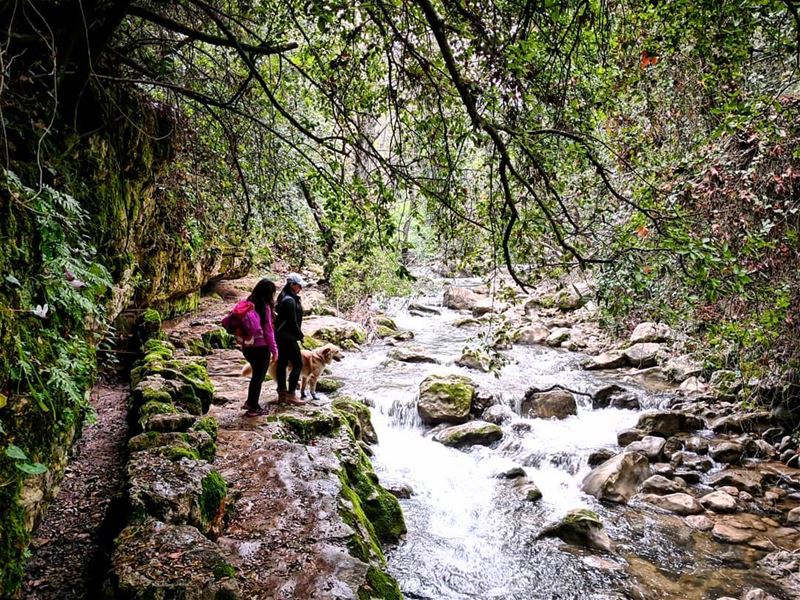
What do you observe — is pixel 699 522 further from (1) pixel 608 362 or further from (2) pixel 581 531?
(1) pixel 608 362

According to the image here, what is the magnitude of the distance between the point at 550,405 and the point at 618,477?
2.92 m

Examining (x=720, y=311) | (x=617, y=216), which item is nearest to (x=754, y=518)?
(x=720, y=311)

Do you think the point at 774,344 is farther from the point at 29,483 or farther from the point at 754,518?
the point at 29,483

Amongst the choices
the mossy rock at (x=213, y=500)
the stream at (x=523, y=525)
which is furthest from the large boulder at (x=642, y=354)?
the mossy rock at (x=213, y=500)

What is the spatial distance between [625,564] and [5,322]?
6.70 metres

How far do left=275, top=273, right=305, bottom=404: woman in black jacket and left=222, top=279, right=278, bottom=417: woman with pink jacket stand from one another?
0.69ft

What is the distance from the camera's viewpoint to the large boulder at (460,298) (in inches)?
844

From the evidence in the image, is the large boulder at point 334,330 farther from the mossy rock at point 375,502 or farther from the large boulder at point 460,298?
the mossy rock at point 375,502

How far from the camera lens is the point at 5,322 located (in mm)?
2406

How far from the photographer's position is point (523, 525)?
6.96 metres

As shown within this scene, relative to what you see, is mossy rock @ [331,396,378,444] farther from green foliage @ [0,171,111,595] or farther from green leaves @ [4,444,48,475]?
green leaves @ [4,444,48,475]

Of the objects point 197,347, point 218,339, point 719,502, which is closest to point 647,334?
point 719,502

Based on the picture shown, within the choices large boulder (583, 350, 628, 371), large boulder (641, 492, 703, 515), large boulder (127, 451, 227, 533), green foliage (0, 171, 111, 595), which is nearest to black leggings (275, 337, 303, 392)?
large boulder (127, 451, 227, 533)

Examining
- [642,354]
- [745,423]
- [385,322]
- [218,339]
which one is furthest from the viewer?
[385,322]
